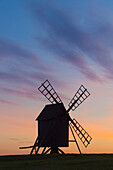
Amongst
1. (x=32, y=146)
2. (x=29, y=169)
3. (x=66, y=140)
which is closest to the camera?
(x=29, y=169)

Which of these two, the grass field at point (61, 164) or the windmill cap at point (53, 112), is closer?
the grass field at point (61, 164)

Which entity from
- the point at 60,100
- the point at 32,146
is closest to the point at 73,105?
the point at 60,100

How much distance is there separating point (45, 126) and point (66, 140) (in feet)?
11.1

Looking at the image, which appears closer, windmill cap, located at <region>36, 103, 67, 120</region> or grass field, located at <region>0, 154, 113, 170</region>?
grass field, located at <region>0, 154, 113, 170</region>

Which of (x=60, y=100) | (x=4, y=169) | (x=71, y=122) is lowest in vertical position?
(x=4, y=169)

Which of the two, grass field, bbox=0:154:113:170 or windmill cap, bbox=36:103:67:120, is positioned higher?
windmill cap, bbox=36:103:67:120

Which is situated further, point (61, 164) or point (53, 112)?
point (53, 112)

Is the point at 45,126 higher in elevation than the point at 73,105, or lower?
lower

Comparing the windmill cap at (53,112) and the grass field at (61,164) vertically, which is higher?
the windmill cap at (53,112)

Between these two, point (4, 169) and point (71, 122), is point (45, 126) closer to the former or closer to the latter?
point (71, 122)

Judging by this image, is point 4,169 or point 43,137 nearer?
point 4,169

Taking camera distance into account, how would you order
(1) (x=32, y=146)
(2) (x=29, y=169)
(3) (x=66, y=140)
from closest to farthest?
(2) (x=29, y=169), (3) (x=66, y=140), (1) (x=32, y=146)

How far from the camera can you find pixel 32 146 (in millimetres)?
42312

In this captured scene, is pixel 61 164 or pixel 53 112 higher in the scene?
pixel 53 112
